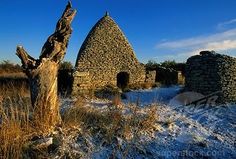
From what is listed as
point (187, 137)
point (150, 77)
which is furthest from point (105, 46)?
point (187, 137)

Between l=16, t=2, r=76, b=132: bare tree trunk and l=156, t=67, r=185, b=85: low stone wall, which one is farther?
l=156, t=67, r=185, b=85: low stone wall

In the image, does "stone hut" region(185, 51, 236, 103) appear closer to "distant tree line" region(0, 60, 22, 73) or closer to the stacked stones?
the stacked stones

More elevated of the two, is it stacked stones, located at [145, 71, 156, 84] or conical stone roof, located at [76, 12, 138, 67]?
conical stone roof, located at [76, 12, 138, 67]

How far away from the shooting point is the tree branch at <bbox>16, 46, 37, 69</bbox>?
6.99 metres

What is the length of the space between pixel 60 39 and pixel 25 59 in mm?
1076

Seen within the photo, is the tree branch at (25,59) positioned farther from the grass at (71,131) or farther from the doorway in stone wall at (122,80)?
the doorway in stone wall at (122,80)

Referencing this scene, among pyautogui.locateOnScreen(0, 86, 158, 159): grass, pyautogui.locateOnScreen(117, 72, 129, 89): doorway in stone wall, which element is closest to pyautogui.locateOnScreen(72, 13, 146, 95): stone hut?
pyautogui.locateOnScreen(117, 72, 129, 89): doorway in stone wall

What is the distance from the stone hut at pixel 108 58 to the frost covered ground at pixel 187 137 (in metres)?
5.45

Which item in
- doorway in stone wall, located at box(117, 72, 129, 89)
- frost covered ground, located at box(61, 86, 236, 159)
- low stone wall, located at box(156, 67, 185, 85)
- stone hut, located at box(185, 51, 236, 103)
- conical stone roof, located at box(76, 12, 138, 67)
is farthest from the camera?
low stone wall, located at box(156, 67, 185, 85)

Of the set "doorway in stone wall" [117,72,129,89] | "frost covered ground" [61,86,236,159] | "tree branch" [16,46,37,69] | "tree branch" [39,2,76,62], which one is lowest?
"frost covered ground" [61,86,236,159]

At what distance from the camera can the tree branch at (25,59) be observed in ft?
22.9

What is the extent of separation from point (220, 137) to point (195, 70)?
15.4ft

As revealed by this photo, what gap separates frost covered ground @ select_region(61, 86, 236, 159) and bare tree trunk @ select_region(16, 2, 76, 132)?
3.55 ft

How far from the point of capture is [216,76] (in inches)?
490
